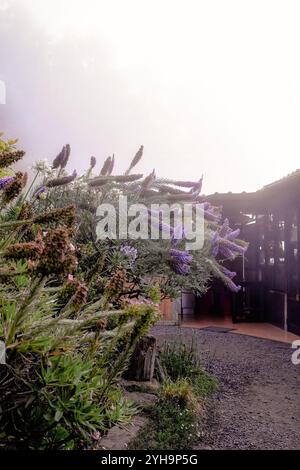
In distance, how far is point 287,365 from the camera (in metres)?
6.73

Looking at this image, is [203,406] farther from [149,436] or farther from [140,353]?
[149,436]

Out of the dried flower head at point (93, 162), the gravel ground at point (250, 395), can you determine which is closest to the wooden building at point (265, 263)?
the gravel ground at point (250, 395)

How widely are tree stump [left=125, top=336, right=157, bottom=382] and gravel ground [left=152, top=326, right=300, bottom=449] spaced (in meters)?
0.71

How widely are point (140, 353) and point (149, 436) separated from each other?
1453 millimetres

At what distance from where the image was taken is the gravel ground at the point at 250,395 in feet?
12.8

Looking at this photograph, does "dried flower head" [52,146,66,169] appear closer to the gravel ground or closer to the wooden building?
the gravel ground

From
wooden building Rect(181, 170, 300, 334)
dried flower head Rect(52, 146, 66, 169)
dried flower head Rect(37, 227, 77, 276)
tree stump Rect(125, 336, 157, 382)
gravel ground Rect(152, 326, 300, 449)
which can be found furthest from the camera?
wooden building Rect(181, 170, 300, 334)

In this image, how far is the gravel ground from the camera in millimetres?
3893

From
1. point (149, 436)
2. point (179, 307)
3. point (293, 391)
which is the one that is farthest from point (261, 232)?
point (149, 436)

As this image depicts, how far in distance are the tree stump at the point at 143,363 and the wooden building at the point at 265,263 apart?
5053 millimetres

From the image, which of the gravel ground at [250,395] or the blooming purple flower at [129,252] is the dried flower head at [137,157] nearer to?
the blooming purple flower at [129,252]

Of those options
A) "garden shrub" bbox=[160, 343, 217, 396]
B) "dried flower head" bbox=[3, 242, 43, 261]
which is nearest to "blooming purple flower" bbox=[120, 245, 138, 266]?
"garden shrub" bbox=[160, 343, 217, 396]

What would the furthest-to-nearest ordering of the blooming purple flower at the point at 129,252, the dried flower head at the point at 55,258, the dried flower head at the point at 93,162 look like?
the blooming purple flower at the point at 129,252 → the dried flower head at the point at 93,162 → the dried flower head at the point at 55,258

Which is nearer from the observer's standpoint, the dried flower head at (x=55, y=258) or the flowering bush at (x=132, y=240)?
the dried flower head at (x=55, y=258)
